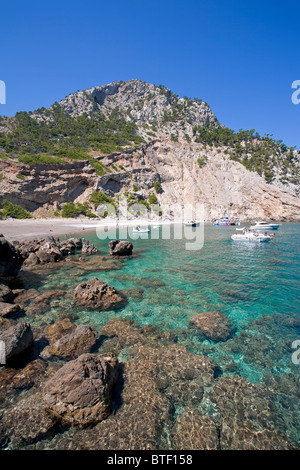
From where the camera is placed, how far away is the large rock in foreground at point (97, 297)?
1060 cm

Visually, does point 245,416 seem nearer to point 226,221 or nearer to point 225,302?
point 225,302

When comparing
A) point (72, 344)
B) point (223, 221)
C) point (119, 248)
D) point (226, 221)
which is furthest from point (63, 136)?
point (72, 344)

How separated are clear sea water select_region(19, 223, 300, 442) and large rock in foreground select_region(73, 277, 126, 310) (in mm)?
477

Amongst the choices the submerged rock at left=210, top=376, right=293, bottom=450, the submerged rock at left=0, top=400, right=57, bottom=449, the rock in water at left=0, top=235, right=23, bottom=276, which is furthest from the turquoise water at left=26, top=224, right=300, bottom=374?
the submerged rock at left=0, top=400, right=57, bottom=449

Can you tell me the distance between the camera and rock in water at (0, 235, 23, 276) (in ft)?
47.7

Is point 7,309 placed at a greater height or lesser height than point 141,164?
lesser

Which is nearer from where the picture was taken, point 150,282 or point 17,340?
point 17,340

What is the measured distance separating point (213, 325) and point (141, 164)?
259 ft

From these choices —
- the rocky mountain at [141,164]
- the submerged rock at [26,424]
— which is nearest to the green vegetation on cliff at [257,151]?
the rocky mountain at [141,164]

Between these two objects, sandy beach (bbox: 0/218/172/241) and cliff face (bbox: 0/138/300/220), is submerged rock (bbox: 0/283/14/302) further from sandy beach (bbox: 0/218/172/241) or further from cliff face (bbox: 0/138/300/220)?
cliff face (bbox: 0/138/300/220)

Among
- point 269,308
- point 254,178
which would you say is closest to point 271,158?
point 254,178

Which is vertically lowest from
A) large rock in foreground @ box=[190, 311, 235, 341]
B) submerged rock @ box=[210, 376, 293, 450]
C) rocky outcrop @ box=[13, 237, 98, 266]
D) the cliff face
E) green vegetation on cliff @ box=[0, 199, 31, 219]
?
submerged rock @ box=[210, 376, 293, 450]

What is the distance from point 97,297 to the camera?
36.2ft

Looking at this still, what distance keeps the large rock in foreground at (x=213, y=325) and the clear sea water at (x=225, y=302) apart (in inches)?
11.2
